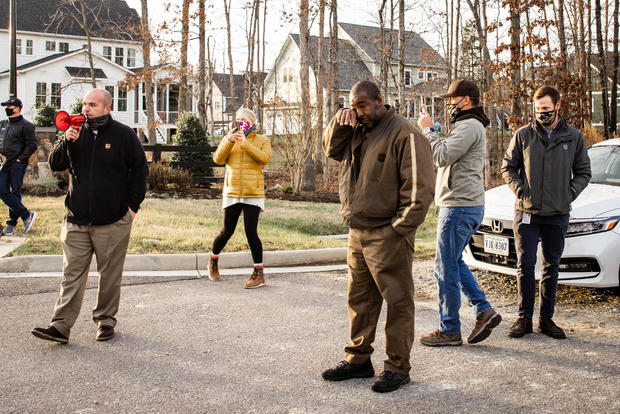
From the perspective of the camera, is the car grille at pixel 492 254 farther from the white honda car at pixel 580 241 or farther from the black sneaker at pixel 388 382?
the black sneaker at pixel 388 382

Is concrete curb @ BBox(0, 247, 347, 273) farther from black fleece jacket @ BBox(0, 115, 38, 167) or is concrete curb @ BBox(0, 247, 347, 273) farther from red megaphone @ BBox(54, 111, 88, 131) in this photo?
red megaphone @ BBox(54, 111, 88, 131)

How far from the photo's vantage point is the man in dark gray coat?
534 cm

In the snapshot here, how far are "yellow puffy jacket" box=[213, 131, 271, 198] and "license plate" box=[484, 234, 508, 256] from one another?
2.45m

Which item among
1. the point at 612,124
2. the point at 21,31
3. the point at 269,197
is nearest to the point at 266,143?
the point at 269,197

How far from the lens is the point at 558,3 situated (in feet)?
94.0

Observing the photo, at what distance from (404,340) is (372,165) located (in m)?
1.14

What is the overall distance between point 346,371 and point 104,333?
2.09 m

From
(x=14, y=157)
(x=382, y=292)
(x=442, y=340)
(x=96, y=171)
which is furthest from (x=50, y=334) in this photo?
(x=14, y=157)

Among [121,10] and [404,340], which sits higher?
[121,10]

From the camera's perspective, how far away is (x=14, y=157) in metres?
9.82

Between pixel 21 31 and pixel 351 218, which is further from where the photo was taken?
pixel 21 31

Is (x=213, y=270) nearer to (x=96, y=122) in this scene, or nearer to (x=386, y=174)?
(x=96, y=122)

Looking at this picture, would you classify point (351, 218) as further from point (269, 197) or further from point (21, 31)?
point (21, 31)

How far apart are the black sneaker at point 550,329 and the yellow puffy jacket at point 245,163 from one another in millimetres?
3238
